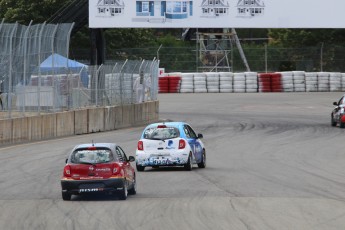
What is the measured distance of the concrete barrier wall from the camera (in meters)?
33.1

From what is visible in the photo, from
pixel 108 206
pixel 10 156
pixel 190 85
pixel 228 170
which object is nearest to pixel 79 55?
pixel 190 85

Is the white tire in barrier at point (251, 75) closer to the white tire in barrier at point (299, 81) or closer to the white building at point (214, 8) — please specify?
the white tire in barrier at point (299, 81)

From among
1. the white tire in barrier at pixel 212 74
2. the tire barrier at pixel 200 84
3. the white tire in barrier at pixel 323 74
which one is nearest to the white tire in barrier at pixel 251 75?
the white tire in barrier at pixel 212 74

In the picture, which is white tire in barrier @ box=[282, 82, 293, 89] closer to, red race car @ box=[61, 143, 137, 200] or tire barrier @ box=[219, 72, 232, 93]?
tire barrier @ box=[219, 72, 232, 93]

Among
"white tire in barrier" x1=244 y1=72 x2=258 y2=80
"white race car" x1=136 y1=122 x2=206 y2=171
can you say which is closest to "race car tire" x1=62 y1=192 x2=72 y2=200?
"white race car" x1=136 y1=122 x2=206 y2=171

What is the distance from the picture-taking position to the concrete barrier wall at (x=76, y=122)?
33.1 m

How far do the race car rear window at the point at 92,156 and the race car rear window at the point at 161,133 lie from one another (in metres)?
Answer: 6.10

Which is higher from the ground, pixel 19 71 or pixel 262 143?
pixel 19 71

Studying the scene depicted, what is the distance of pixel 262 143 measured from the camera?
3538 cm

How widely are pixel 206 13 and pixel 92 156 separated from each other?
29747mm

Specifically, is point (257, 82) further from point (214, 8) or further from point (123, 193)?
point (123, 193)

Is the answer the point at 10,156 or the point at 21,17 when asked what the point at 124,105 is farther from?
the point at 21,17

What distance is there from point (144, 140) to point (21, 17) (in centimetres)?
5043

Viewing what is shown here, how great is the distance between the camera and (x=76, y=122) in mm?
39031
